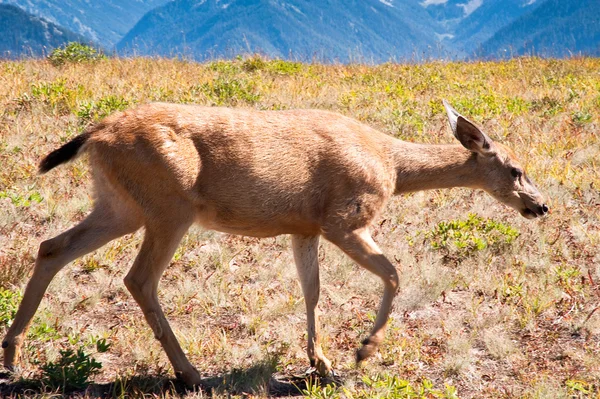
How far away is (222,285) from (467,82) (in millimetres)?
8808

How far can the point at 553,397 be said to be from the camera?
577cm

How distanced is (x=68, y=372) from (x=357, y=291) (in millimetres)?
2923

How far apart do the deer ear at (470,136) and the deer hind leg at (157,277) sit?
259cm

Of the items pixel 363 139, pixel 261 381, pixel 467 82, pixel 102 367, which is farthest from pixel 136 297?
pixel 467 82

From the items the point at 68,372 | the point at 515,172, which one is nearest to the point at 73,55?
the point at 515,172

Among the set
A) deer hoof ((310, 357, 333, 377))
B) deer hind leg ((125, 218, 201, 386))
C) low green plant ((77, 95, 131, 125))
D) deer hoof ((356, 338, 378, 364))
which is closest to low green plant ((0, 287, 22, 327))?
deer hind leg ((125, 218, 201, 386))

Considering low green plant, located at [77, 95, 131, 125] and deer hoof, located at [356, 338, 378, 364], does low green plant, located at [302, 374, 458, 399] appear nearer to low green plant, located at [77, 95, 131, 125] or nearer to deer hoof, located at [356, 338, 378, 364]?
deer hoof, located at [356, 338, 378, 364]

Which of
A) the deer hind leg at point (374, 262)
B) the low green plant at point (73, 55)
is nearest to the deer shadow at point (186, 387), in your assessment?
the deer hind leg at point (374, 262)

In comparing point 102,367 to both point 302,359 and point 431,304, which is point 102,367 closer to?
point 302,359

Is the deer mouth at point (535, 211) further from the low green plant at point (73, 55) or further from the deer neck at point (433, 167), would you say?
the low green plant at point (73, 55)

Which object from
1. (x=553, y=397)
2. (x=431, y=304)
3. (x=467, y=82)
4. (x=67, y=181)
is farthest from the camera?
(x=467, y=82)

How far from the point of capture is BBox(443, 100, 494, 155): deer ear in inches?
273

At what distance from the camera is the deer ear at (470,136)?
6.94 m

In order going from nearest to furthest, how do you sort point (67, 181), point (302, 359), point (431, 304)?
1. point (302, 359)
2. point (431, 304)
3. point (67, 181)
